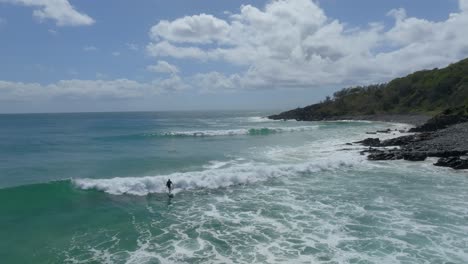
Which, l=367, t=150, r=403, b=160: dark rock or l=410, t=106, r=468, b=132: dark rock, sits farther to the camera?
l=410, t=106, r=468, b=132: dark rock

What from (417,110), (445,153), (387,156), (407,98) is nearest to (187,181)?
(387,156)

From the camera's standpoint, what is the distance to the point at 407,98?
100625mm

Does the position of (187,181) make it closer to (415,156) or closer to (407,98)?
(415,156)

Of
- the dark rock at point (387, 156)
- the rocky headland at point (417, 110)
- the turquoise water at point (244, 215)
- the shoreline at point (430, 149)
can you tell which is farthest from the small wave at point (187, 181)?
the rocky headland at point (417, 110)

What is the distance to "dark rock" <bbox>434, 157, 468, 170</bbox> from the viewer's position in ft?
78.0

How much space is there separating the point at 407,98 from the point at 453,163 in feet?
277

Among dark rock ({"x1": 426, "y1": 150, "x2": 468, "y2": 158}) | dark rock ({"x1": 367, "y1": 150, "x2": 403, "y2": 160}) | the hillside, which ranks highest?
the hillside

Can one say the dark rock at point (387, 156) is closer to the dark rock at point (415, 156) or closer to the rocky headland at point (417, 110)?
the rocky headland at point (417, 110)

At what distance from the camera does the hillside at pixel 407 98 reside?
8794 cm

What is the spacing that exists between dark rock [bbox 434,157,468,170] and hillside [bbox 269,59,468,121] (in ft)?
206

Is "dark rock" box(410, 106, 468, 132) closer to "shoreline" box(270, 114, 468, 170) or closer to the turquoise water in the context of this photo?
"shoreline" box(270, 114, 468, 170)

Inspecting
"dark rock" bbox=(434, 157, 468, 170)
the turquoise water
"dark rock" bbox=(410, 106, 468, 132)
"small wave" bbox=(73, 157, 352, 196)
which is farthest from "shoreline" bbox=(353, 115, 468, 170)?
"small wave" bbox=(73, 157, 352, 196)

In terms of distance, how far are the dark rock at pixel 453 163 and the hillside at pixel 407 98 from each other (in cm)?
6288

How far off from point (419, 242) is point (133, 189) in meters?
14.7
